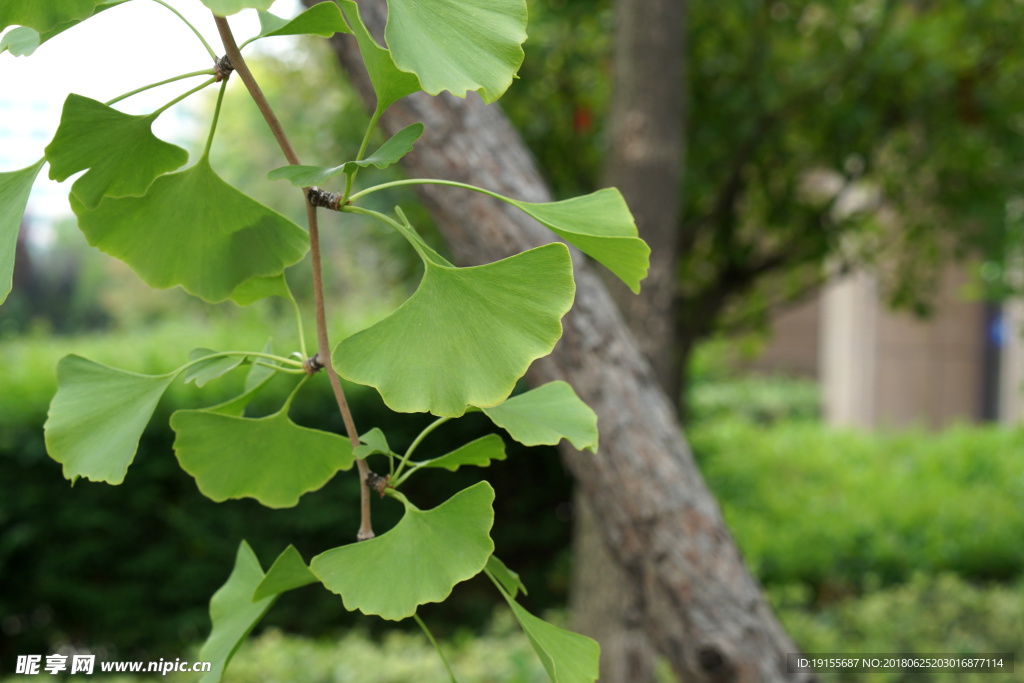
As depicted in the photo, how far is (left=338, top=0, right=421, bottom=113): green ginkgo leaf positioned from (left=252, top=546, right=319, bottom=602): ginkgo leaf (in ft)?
0.81

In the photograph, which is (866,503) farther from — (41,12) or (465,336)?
(41,12)

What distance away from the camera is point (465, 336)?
0.34 meters

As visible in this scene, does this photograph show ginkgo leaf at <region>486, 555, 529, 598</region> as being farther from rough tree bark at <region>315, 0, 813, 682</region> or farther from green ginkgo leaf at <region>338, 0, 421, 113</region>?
rough tree bark at <region>315, 0, 813, 682</region>

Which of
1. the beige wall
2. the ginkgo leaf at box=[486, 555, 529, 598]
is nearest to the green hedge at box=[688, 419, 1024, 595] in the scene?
the beige wall

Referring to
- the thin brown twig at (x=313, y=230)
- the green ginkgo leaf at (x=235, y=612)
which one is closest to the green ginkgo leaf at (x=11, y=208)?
the thin brown twig at (x=313, y=230)

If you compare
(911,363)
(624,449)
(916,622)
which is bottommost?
(916,622)

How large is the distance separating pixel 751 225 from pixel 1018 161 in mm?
909

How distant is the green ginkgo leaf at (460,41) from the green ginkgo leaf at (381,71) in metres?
0.02

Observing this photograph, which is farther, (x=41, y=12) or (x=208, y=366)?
(x=208, y=366)

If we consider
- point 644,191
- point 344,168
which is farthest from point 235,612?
point 644,191

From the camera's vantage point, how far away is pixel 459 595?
3268 mm

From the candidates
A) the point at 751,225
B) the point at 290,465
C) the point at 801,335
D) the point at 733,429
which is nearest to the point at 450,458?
the point at 290,465

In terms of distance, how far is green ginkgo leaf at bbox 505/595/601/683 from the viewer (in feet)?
1.32

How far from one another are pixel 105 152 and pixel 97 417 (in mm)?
142
